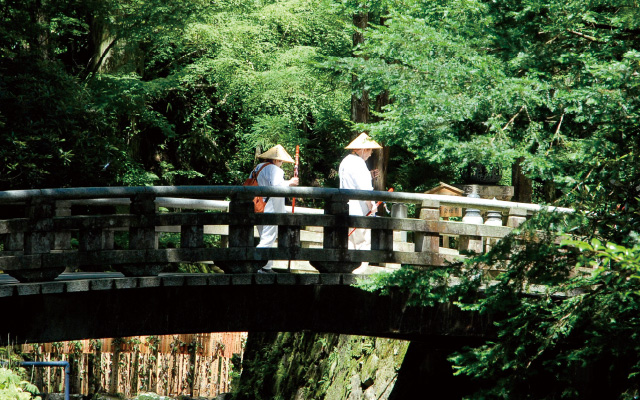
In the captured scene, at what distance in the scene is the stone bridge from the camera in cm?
845

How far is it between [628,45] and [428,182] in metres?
13.6

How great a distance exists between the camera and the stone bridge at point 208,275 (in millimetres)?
8445

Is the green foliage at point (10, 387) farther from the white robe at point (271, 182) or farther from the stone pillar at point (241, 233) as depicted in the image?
the white robe at point (271, 182)

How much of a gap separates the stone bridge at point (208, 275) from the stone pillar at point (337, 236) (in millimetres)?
12

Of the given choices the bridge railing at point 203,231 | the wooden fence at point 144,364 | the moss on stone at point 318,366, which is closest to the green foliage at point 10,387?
the bridge railing at point 203,231

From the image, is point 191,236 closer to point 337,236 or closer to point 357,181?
point 337,236

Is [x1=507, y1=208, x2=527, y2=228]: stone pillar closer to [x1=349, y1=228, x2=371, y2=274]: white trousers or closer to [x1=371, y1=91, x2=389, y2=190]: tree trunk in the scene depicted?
[x1=349, y1=228, x2=371, y2=274]: white trousers

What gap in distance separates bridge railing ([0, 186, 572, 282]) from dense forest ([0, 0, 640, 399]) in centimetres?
76

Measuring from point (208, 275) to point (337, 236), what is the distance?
163cm

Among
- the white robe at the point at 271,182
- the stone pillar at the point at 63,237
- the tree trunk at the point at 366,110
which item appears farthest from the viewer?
the tree trunk at the point at 366,110

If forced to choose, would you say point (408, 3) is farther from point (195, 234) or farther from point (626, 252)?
point (626, 252)

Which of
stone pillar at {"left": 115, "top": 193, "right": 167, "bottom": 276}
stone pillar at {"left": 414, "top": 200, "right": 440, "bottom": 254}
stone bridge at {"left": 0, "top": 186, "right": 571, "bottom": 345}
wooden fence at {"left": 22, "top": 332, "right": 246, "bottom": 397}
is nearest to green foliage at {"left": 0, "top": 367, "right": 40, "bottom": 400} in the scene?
stone bridge at {"left": 0, "top": 186, "right": 571, "bottom": 345}

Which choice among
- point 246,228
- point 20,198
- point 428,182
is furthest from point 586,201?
point 428,182

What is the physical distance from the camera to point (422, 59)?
432 inches
